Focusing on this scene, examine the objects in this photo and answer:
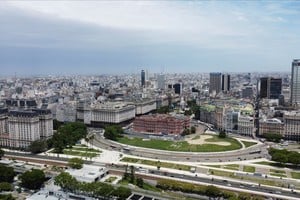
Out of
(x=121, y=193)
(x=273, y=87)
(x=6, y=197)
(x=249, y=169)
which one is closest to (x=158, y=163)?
(x=249, y=169)

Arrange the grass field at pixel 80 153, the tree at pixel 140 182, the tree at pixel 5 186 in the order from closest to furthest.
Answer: the tree at pixel 5 186
the tree at pixel 140 182
the grass field at pixel 80 153

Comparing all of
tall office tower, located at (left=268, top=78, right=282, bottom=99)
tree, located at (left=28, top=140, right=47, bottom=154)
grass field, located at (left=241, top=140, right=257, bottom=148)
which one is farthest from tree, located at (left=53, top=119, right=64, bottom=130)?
tall office tower, located at (left=268, top=78, right=282, bottom=99)

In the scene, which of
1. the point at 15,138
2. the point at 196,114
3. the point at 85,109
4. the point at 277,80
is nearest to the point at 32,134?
the point at 15,138

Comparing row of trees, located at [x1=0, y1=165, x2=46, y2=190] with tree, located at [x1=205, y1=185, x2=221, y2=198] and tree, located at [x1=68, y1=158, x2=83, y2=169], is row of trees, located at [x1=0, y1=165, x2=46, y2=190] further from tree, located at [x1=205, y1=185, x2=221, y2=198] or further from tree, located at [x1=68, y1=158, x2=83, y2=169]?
tree, located at [x1=205, y1=185, x2=221, y2=198]

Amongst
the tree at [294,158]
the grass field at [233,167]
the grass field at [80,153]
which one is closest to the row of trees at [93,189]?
the grass field at [80,153]

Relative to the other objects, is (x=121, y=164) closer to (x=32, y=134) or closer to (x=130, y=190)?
(x=130, y=190)

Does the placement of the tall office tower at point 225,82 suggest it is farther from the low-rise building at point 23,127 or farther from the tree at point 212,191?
the tree at point 212,191
